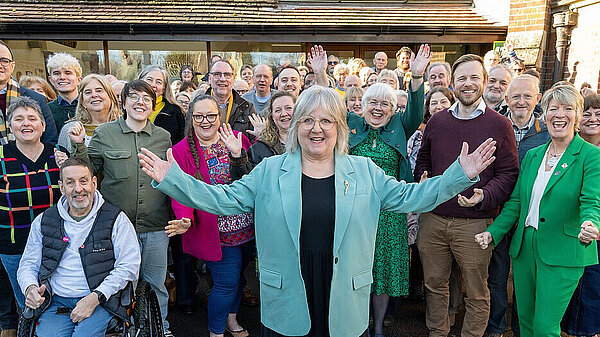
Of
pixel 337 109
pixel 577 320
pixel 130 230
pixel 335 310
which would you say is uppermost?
pixel 337 109

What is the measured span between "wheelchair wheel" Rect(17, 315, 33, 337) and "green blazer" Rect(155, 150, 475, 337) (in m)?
1.44

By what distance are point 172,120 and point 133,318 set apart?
1.96 metres

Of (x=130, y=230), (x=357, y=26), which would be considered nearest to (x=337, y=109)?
(x=130, y=230)

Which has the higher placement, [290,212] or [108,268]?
[290,212]

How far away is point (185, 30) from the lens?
32.0 feet

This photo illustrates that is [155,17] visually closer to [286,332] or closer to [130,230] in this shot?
[130,230]

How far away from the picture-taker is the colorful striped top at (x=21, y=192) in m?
2.95

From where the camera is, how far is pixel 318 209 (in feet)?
6.75

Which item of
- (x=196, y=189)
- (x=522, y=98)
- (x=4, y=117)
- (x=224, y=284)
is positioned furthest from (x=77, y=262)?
(x=522, y=98)

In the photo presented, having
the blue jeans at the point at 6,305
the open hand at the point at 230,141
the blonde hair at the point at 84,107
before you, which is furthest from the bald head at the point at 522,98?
the blue jeans at the point at 6,305

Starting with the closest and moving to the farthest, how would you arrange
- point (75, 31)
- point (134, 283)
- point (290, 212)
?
point (290, 212)
point (134, 283)
point (75, 31)

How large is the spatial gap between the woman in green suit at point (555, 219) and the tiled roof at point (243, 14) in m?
7.77

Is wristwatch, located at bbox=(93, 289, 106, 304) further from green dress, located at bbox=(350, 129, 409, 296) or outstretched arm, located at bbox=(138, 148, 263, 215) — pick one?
green dress, located at bbox=(350, 129, 409, 296)

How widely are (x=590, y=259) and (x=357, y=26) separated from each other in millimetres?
8225
